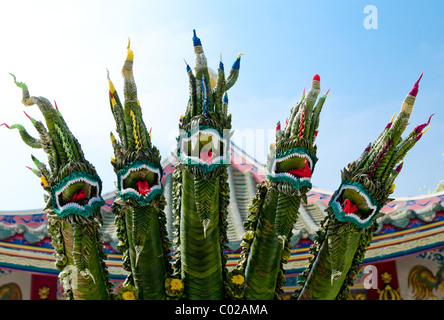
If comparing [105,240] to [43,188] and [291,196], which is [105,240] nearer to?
[43,188]

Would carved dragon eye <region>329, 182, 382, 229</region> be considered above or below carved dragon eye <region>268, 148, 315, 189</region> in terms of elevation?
below

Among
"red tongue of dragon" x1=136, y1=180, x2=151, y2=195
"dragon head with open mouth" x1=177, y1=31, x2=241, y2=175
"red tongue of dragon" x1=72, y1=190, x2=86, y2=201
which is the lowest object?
"red tongue of dragon" x1=72, y1=190, x2=86, y2=201

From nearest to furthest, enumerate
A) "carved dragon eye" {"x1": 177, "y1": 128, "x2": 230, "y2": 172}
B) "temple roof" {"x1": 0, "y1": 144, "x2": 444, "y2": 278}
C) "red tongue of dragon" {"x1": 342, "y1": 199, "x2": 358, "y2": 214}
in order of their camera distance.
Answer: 1. "carved dragon eye" {"x1": 177, "y1": 128, "x2": 230, "y2": 172}
2. "red tongue of dragon" {"x1": 342, "y1": 199, "x2": 358, "y2": 214}
3. "temple roof" {"x1": 0, "y1": 144, "x2": 444, "y2": 278}

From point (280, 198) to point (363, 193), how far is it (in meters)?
0.63

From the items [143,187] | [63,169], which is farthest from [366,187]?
[63,169]

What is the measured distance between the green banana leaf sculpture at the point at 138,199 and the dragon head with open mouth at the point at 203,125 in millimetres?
293

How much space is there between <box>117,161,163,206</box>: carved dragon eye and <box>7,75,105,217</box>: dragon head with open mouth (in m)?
0.22

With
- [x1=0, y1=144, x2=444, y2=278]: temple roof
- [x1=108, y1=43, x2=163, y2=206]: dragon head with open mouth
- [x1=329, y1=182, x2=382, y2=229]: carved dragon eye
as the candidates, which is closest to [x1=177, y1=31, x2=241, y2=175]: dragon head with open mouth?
[x1=108, y1=43, x2=163, y2=206]: dragon head with open mouth

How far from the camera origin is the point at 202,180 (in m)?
3.93

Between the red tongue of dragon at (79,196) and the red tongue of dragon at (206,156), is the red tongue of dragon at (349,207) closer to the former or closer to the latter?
the red tongue of dragon at (206,156)

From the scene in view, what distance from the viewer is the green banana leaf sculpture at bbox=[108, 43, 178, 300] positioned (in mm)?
3982

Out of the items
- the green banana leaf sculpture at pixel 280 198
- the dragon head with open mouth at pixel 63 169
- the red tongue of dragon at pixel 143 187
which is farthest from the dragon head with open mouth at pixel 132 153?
the green banana leaf sculpture at pixel 280 198

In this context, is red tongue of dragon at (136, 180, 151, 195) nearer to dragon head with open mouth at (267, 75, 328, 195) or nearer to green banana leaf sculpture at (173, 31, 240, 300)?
green banana leaf sculpture at (173, 31, 240, 300)

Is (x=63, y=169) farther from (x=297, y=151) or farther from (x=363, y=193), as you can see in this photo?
(x=363, y=193)
